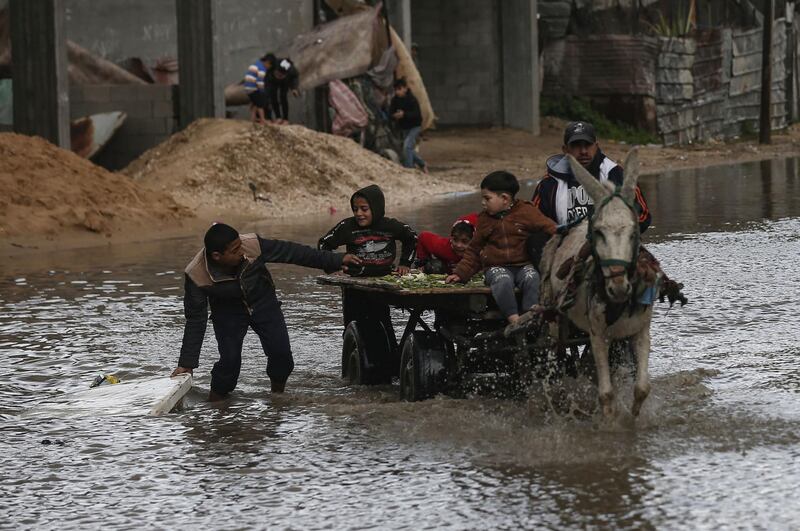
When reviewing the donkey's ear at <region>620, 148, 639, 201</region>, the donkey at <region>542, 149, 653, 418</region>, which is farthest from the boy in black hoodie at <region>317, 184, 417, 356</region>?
the donkey's ear at <region>620, 148, 639, 201</region>

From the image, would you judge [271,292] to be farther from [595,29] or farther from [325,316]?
[595,29]

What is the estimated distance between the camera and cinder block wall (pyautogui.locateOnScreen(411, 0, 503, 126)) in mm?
37500

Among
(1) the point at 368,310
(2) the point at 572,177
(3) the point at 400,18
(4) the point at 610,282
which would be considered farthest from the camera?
(3) the point at 400,18

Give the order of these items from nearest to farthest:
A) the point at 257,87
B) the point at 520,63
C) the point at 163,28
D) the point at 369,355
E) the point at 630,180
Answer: the point at 630,180 < the point at 369,355 < the point at 257,87 < the point at 163,28 < the point at 520,63

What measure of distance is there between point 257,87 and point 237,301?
1685cm

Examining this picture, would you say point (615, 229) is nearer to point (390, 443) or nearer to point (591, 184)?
point (591, 184)

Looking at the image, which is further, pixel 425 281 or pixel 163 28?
pixel 163 28

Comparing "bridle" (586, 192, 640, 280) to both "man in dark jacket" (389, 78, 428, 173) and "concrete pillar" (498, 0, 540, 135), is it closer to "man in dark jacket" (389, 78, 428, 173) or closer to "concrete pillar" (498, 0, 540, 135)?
"man in dark jacket" (389, 78, 428, 173)

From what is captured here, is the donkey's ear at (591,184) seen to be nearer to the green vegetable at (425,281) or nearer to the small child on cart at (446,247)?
the green vegetable at (425,281)

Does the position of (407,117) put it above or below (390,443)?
above

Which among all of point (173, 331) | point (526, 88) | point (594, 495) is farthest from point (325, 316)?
point (526, 88)

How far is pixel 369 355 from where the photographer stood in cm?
970

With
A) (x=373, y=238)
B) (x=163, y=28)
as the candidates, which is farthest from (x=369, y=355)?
(x=163, y=28)

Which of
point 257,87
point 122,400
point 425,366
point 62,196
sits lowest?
point 122,400
